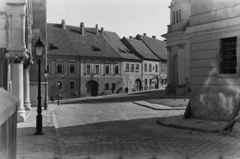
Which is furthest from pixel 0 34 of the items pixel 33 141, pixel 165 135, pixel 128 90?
pixel 128 90

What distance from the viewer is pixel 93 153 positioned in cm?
877

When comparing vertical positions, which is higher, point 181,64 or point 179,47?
point 179,47

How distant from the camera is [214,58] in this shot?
588 inches

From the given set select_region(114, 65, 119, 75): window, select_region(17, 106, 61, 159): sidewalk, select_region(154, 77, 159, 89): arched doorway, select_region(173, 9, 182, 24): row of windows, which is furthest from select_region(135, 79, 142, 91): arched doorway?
select_region(17, 106, 61, 159): sidewalk

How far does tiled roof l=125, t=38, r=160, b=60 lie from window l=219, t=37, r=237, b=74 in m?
49.2

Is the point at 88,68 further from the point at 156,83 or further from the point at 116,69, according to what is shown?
the point at 156,83

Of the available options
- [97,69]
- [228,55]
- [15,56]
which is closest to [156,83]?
[97,69]

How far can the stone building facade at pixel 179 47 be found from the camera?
128 feet

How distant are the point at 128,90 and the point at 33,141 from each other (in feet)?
167

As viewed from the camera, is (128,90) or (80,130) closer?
(80,130)

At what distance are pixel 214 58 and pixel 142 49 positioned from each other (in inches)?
2032

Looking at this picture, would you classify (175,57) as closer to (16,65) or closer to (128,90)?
(128,90)

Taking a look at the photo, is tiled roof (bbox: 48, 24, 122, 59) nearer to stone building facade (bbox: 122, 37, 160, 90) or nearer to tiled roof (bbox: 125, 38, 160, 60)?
stone building facade (bbox: 122, 37, 160, 90)

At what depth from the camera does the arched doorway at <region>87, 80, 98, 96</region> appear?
55206 mm
